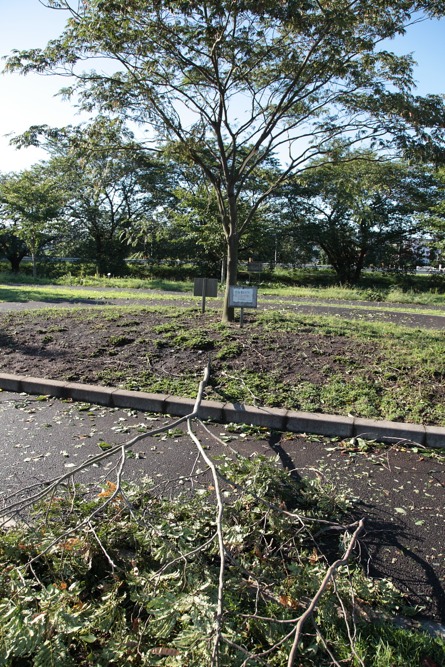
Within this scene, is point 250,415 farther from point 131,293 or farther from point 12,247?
point 12,247

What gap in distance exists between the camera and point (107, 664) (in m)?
1.89

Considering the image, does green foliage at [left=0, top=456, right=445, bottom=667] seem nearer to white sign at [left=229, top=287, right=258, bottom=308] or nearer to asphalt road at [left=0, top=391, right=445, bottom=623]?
asphalt road at [left=0, top=391, right=445, bottom=623]

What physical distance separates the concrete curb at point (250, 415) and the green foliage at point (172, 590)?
155cm

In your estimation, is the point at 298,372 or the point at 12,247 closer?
the point at 298,372

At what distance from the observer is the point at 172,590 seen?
208 centimetres

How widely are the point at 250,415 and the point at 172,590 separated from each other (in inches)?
102

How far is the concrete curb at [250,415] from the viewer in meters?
4.28

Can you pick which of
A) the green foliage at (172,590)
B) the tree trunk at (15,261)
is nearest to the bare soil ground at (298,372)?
the green foliage at (172,590)

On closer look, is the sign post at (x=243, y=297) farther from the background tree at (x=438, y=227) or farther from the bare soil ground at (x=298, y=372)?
the background tree at (x=438, y=227)

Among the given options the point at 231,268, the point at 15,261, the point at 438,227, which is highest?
the point at 438,227

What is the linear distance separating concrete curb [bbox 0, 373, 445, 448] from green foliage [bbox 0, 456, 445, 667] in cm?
155

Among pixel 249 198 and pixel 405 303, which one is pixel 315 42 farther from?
pixel 249 198

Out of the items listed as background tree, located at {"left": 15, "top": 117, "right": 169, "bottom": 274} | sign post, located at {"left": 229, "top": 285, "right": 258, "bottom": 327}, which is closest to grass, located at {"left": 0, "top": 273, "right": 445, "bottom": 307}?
background tree, located at {"left": 15, "top": 117, "right": 169, "bottom": 274}

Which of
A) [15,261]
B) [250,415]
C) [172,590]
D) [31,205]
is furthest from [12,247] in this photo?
[172,590]
